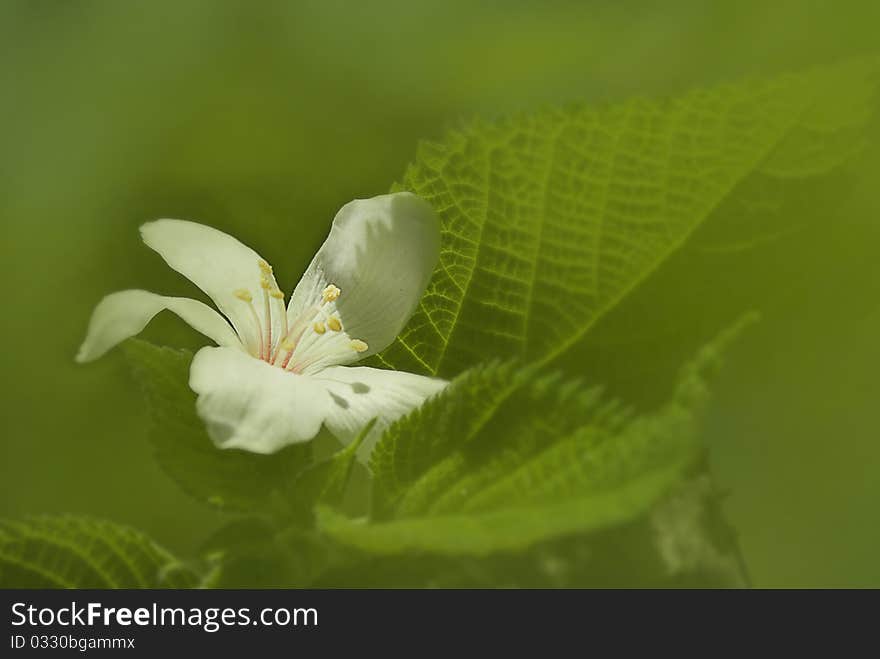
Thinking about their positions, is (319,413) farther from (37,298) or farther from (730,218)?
(37,298)

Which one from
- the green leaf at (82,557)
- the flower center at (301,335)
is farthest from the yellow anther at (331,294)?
the green leaf at (82,557)

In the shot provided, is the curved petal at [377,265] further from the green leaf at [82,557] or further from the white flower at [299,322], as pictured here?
the green leaf at [82,557]

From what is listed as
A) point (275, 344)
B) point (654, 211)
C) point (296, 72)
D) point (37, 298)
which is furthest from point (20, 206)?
point (654, 211)

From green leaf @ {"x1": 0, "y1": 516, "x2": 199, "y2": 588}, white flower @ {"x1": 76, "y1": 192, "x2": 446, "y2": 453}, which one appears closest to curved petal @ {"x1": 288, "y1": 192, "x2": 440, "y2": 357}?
white flower @ {"x1": 76, "y1": 192, "x2": 446, "y2": 453}

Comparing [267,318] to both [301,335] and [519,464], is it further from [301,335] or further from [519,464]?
[519,464]

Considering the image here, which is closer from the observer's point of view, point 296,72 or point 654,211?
point 654,211

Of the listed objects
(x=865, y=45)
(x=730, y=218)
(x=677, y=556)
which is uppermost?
(x=865, y=45)

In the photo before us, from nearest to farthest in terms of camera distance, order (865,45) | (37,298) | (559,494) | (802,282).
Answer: (559,494)
(802,282)
(865,45)
(37,298)
